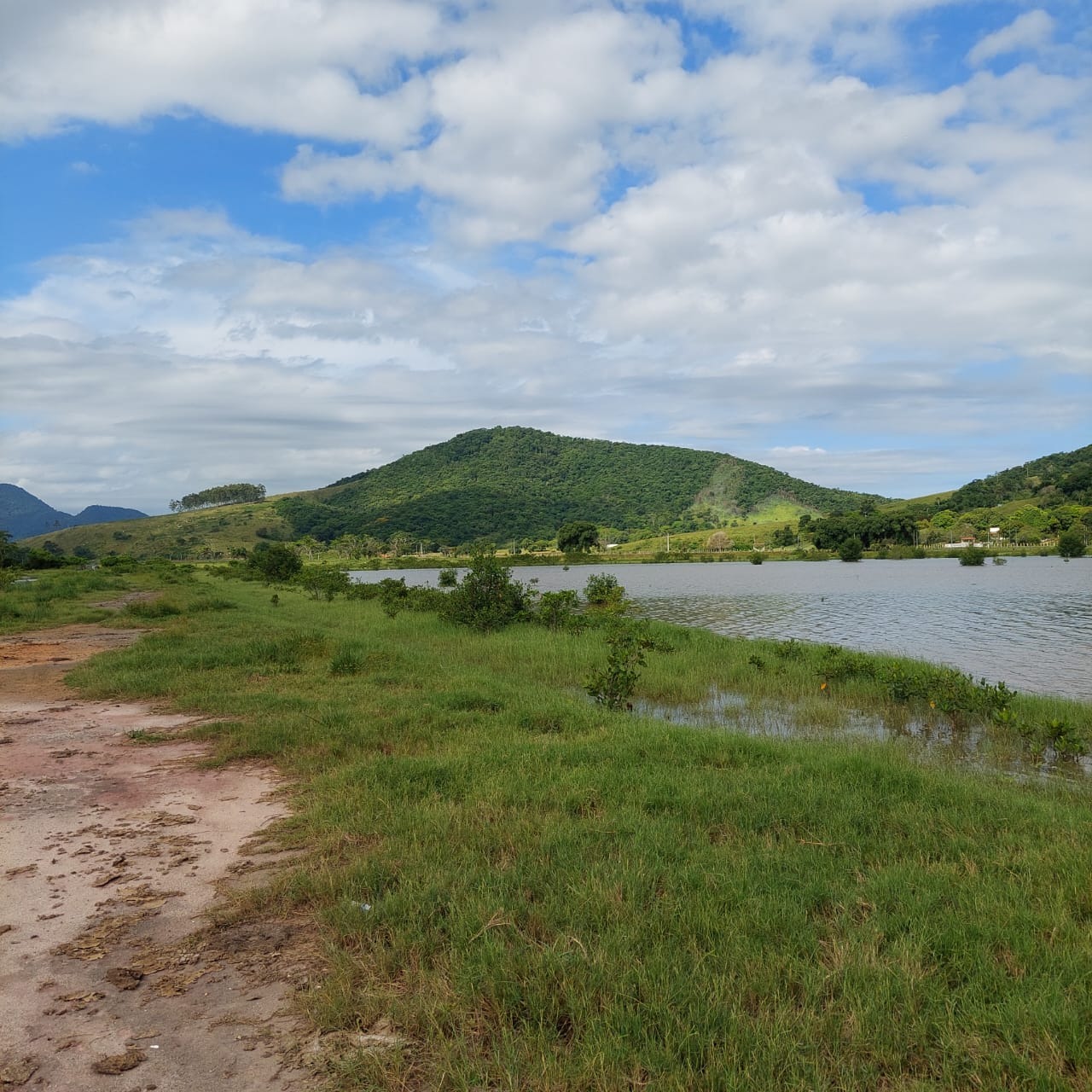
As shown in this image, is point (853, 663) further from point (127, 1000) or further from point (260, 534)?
point (260, 534)

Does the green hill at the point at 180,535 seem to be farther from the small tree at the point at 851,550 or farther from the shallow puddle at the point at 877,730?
the shallow puddle at the point at 877,730

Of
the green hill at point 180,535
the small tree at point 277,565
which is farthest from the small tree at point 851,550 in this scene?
the green hill at point 180,535

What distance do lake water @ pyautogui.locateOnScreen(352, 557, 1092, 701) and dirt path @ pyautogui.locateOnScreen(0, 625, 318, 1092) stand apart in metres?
15.9

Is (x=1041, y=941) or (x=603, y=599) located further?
(x=603, y=599)

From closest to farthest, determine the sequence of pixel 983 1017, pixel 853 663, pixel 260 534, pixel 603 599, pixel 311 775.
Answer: pixel 983 1017 < pixel 311 775 < pixel 853 663 < pixel 603 599 < pixel 260 534

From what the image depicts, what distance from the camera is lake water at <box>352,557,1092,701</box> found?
19453mm

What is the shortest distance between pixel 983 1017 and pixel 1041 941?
3.40 feet

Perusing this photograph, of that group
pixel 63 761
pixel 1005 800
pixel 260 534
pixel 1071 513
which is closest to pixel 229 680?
pixel 63 761

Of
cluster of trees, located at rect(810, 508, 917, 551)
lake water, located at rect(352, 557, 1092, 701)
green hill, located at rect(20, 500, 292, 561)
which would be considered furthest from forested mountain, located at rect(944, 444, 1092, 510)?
green hill, located at rect(20, 500, 292, 561)

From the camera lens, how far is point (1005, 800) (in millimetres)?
7086

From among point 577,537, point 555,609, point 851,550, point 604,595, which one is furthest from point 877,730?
point 577,537

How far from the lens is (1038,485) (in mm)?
143750

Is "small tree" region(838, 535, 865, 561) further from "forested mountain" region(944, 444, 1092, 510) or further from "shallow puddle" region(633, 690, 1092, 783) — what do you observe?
"shallow puddle" region(633, 690, 1092, 783)

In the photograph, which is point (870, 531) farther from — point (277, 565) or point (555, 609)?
point (555, 609)
